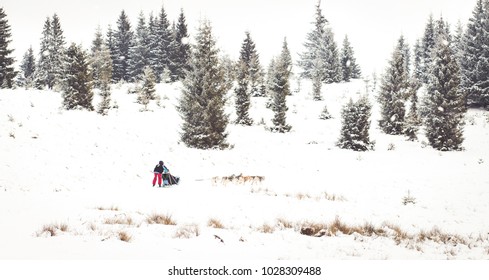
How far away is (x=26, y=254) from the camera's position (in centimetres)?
506

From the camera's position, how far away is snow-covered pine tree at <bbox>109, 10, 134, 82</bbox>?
55.0 metres

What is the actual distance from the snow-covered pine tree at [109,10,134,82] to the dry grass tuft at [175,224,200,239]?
52.5 m

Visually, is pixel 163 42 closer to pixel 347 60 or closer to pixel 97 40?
pixel 97 40

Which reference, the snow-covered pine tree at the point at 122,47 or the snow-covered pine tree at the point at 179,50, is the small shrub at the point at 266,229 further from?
the snow-covered pine tree at the point at 122,47

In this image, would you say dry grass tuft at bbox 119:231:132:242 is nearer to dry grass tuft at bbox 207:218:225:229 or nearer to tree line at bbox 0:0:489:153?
dry grass tuft at bbox 207:218:225:229

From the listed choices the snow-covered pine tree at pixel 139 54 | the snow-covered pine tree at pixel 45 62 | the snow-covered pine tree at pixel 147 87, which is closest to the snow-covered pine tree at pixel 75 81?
the snow-covered pine tree at pixel 147 87

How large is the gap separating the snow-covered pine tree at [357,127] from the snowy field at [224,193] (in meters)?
0.98

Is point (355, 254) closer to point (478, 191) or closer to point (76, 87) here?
point (478, 191)

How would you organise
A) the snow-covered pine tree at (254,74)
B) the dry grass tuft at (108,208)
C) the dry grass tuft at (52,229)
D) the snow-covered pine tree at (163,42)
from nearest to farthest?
the dry grass tuft at (52,229) → the dry grass tuft at (108,208) → the snow-covered pine tree at (254,74) → the snow-covered pine tree at (163,42)

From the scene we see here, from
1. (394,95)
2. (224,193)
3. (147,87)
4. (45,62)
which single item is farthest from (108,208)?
(45,62)

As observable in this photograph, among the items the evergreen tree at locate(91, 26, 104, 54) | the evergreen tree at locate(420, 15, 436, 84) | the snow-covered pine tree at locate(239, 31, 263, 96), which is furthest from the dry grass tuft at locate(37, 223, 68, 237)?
the evergreen tree at locate(420, 15, 436, 84)

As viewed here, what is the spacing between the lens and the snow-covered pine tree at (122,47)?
55031 millimetres

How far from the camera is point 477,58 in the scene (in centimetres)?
3594

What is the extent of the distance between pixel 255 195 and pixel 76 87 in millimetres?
18396
